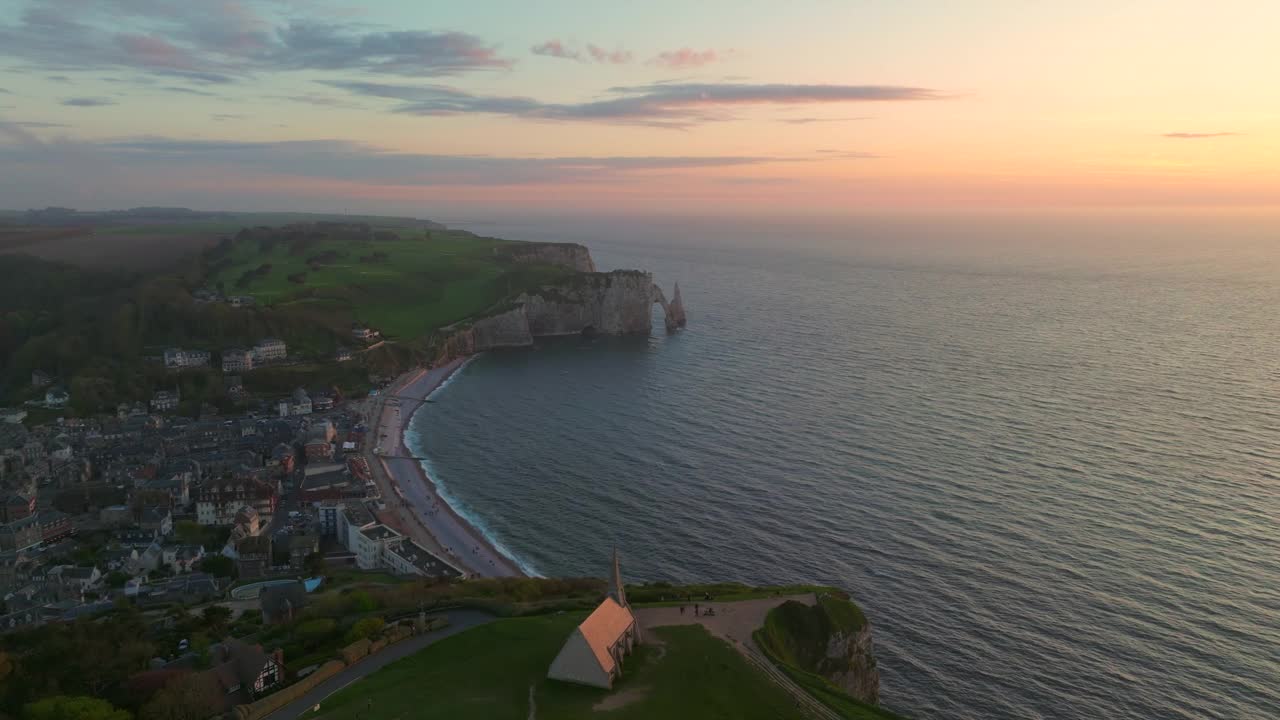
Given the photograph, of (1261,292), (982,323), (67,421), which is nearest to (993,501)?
(982,323)

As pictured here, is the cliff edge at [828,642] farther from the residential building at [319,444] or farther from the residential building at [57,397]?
the residential building at [57,397]

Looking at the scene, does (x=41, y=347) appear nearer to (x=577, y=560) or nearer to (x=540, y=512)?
(x=540, y=512)

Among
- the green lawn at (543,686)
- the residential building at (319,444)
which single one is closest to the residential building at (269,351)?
the residential building at (319,444)

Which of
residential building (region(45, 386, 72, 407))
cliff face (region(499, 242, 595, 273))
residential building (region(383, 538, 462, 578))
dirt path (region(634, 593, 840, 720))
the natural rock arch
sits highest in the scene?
cliff face (region(499, 242, 595, 273))

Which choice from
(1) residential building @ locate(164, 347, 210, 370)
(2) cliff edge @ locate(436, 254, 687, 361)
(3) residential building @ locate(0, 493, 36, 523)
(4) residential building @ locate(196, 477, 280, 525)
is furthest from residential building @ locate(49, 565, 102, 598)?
(2) cliff edge @ locate(436, 254, 687, 361)

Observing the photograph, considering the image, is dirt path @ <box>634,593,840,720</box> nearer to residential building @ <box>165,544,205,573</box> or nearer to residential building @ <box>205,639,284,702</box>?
residential building @ <box>205,639,284,702</box>

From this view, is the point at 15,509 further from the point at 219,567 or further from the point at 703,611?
the point at 703,611
